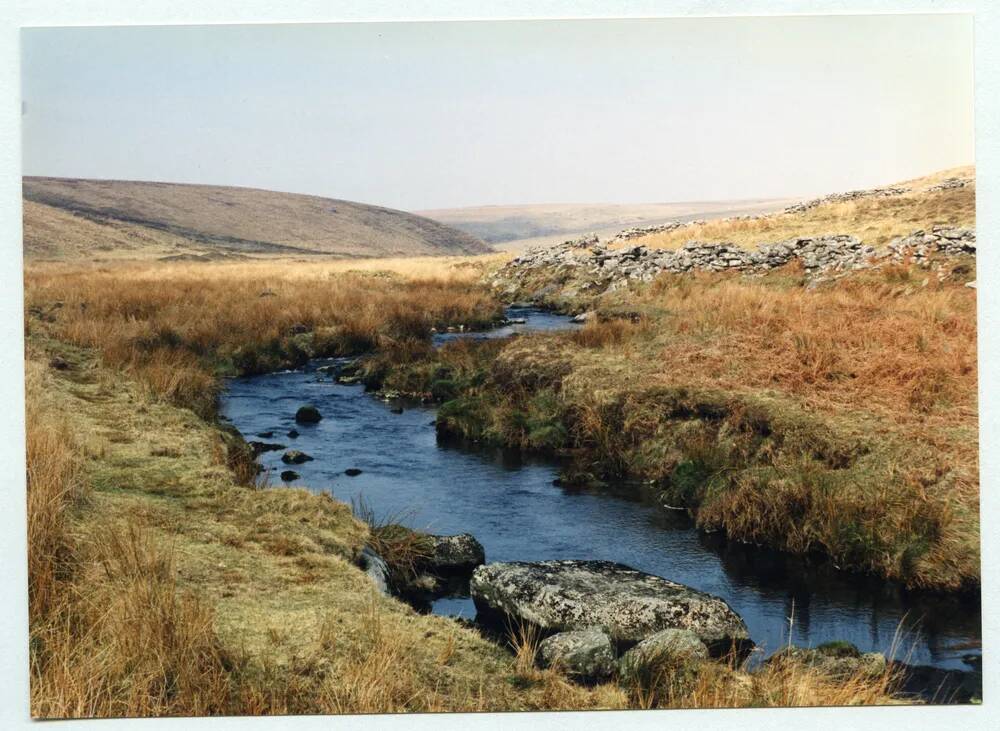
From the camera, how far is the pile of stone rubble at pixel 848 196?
Result: 699 centimetres

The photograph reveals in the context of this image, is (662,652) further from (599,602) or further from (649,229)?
(649,229)

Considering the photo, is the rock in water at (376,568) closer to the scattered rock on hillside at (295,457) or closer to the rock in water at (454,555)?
the rock in water at (454,555)

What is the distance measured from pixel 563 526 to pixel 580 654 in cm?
216

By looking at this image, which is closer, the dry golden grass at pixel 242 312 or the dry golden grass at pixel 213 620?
the dry golden grass at pixel 213 620

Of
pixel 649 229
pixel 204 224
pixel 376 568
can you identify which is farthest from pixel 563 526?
pixel 204 224

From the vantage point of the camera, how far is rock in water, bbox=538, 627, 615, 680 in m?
5.20

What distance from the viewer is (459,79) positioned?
661cm

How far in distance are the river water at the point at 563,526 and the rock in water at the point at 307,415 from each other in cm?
10

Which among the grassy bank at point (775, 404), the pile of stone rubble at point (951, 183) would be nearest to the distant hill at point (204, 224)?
the grassy bank at point (775, 404)

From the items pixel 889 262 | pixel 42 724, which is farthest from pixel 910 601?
pixel 42 724

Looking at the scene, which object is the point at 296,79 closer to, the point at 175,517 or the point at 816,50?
the point at 175,517

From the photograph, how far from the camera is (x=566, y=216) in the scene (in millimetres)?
8164

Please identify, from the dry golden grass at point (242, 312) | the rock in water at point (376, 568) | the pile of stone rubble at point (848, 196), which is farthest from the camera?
the dry golden grass at point (242, 312)

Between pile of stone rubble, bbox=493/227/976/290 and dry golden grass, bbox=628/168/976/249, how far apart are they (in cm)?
11
